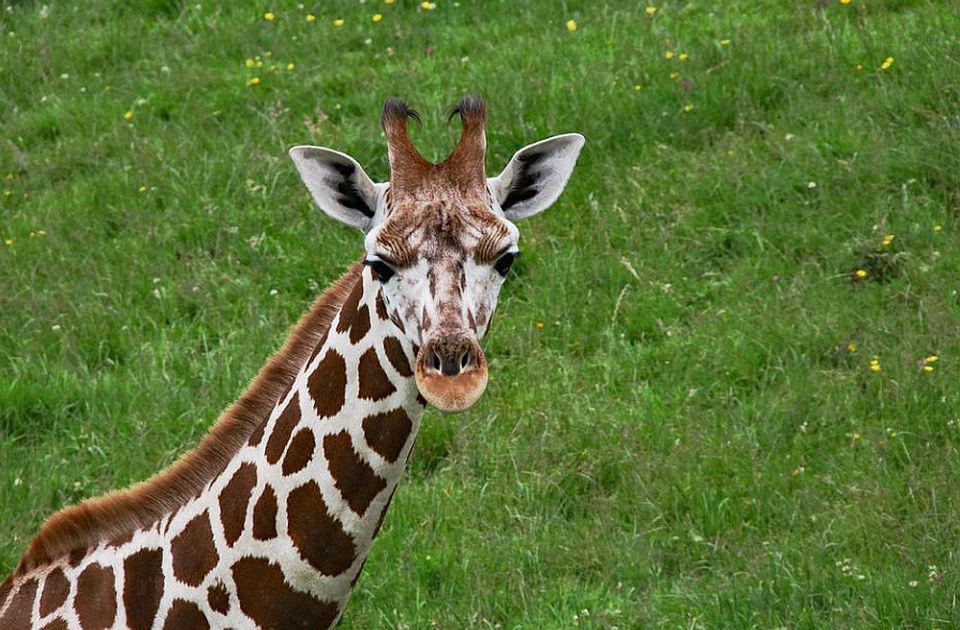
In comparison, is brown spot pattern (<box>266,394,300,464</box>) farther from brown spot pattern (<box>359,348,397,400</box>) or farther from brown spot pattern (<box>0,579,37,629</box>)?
brown spot pattern (<box>0,579,37,629</box>)

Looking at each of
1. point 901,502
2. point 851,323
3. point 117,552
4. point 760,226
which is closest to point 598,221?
point 760,226

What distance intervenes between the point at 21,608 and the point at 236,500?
83 centimetres

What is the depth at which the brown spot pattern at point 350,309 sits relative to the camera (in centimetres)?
483

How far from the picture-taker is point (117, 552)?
5.07 metres

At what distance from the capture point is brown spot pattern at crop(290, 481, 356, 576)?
4738 millimetres

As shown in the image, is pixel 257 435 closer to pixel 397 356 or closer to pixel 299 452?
pixel 299 452

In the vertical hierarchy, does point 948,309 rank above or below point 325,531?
below

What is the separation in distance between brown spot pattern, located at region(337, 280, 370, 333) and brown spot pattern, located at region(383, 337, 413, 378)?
0.19 metres

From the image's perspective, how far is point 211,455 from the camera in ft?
16.7

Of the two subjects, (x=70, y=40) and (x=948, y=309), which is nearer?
(x=948, y=309)

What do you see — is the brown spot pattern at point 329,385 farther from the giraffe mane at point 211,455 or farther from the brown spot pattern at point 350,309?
the giraffe mane at point 211,455

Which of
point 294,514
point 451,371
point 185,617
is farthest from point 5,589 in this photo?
point 451,371

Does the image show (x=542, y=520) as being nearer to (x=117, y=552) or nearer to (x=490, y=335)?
(x=490, y=335)

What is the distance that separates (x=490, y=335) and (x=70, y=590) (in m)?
3.46
